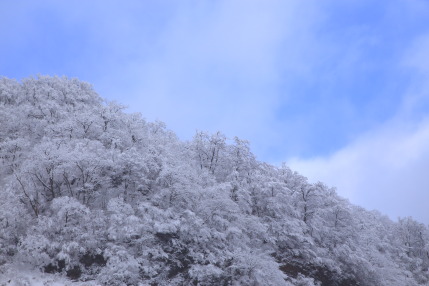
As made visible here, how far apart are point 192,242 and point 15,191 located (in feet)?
46.3

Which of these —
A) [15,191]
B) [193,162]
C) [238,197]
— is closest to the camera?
[15,191]

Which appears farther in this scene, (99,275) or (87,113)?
(87,113)

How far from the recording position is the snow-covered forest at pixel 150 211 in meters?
21.3

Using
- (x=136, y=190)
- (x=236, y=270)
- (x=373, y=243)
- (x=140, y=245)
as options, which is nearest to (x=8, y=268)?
(x=140, y=245)

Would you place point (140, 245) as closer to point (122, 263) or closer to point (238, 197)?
point (122, 263)

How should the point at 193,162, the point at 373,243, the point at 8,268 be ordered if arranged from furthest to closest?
the point at 373,243 → the point at 193,162 → the point at 8,268

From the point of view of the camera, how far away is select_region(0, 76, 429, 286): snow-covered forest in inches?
838

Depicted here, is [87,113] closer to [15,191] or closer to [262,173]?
[15,191]

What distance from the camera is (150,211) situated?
2431 centimetres

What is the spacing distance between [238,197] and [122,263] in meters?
14.3

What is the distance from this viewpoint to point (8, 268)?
18.8m

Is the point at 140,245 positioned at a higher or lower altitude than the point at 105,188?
lower

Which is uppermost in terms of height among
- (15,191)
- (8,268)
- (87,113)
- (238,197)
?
(87,113)

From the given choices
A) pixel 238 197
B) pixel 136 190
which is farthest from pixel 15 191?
pixel 238 197
